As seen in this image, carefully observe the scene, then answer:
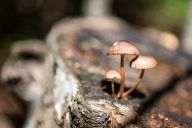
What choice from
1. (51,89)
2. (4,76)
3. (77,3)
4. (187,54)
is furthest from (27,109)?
(77,3)

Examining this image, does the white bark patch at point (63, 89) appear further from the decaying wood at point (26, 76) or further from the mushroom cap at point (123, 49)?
the decaying wood at point (26, 76)

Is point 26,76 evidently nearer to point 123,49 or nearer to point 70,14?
point 123,49

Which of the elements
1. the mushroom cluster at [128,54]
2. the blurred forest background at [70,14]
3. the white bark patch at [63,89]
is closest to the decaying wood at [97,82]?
the white bark patch at [63,89]

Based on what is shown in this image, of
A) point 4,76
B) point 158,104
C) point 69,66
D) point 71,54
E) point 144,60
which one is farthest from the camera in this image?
point 4,76

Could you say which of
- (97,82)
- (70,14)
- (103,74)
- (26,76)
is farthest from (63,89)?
(70,14)

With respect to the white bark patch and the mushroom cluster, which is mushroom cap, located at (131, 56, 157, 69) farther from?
the white bark patch

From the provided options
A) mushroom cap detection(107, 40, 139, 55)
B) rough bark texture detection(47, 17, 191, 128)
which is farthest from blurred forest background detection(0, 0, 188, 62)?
mushroom cap detection(107, 40, 139, 55)

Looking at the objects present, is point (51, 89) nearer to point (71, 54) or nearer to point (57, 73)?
point (57, 73)


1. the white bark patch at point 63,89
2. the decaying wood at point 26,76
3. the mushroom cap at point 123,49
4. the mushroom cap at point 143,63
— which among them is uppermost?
the mushroom cap at point 123,49
